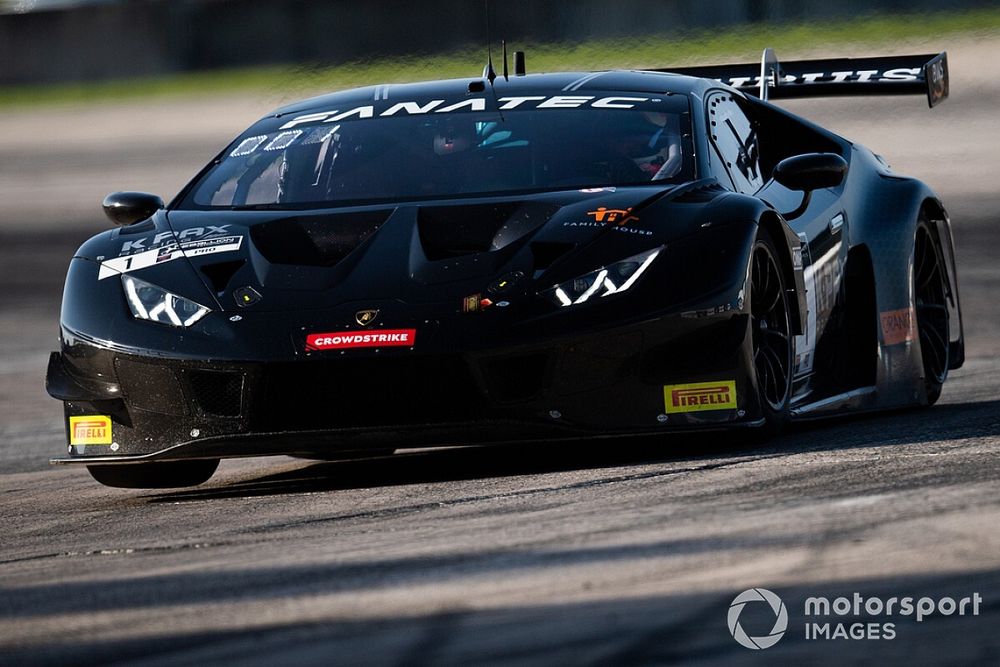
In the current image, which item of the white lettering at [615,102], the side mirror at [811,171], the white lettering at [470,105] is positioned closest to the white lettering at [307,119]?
the white lettering at [470,105]

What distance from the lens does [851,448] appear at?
222 inches

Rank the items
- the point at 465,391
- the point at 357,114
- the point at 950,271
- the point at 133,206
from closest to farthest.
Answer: the point at 465,391 → the point at 133,206 → the point at 357,114 → the point at 950,271

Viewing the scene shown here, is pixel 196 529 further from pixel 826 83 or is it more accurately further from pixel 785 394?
pixel 826 83

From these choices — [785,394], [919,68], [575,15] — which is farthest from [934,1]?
[785,394]

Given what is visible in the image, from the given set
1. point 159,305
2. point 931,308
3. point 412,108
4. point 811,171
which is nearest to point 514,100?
point 412,108

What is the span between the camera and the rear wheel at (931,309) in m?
7.97

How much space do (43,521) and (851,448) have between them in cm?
221

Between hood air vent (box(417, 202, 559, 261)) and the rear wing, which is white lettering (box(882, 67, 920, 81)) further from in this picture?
hood air vent (box(417, 202, 559, 261))

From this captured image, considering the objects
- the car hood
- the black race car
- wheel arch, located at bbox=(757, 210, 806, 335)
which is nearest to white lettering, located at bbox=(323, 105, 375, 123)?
the black race car

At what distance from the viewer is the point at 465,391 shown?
551cm

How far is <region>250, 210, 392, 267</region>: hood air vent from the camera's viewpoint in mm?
5918

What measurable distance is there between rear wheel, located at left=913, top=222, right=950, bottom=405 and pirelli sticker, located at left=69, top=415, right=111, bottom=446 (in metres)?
3.37

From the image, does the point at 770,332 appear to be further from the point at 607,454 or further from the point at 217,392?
the point at 217,392

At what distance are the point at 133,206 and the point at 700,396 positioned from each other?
7.37 ft
